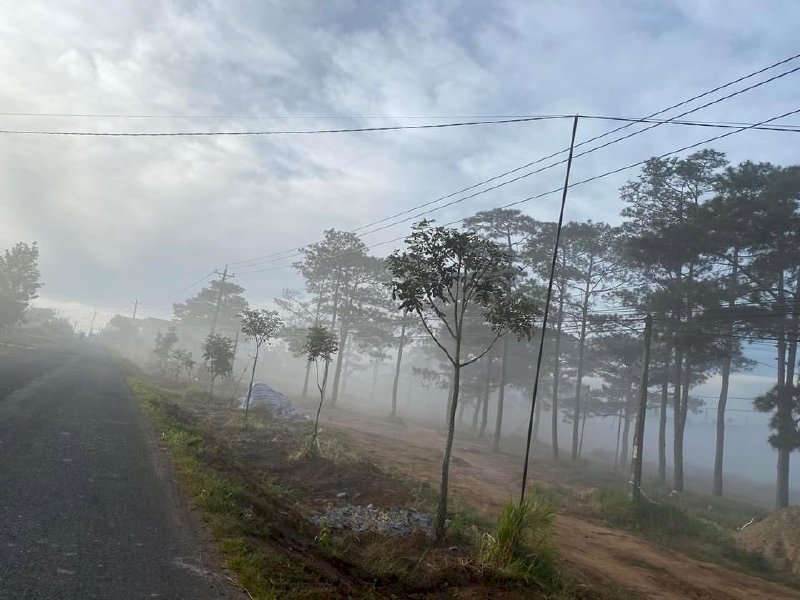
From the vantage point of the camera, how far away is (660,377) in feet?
99.6

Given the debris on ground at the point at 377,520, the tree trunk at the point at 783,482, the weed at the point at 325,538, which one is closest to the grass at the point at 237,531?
the weed at the point at 325,538

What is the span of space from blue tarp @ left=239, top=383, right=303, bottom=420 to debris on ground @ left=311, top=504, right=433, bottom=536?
16.4 meters

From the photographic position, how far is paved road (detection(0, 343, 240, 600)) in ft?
15.1

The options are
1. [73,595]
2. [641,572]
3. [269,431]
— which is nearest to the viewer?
[73,595]

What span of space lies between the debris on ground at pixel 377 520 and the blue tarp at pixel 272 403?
16.4m

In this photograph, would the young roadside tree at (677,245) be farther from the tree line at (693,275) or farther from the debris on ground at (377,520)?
the debris on ground at (377,520)

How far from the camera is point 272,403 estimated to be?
2605 centimetres

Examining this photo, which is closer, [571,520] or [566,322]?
[571,520]

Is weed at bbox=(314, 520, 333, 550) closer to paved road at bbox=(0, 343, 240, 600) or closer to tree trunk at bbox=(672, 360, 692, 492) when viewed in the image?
paved road at bbox=(0, 343, 240, 600)

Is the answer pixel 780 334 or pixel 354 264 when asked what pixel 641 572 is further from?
pixel 354 264

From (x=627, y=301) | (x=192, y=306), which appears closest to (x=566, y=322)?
(x=627, y=301)

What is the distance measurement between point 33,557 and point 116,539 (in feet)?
2.94

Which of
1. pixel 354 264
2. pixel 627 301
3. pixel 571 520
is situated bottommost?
pixel 571 520

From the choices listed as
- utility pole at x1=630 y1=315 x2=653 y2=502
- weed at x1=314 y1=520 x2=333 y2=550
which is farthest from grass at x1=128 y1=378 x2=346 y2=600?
utility pole at x1=630 y1=315 x2=653 y2=502
